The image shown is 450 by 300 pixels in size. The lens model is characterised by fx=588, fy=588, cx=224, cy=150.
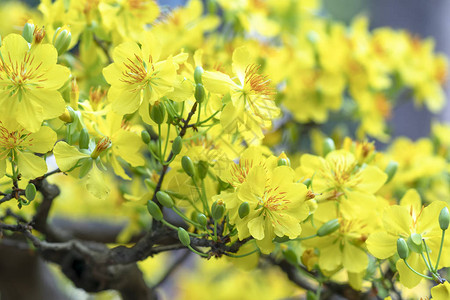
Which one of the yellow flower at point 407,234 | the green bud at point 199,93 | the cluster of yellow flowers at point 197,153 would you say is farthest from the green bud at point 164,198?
the yellow flower at point 407,234

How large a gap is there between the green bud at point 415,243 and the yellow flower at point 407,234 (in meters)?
0.01

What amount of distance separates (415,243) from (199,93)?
278 mm

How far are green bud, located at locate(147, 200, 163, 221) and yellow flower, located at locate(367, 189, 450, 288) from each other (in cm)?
23

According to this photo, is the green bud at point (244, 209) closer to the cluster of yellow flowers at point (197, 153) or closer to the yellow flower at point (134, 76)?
the cluster of yellow flowers at point (197, 153)

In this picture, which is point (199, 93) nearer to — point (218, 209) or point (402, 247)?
point (218, 209)

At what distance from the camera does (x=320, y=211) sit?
28.0 inches

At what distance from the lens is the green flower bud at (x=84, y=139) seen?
2.02 feet

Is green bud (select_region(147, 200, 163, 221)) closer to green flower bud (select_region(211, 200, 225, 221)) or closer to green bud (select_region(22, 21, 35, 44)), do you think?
green flower bud (select_region(211, 200, 225, 221))

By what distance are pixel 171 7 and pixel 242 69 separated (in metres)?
0.37

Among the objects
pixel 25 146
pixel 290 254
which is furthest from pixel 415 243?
pixel 25 146

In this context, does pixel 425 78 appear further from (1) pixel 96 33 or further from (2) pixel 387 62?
(1) pixel 96 33

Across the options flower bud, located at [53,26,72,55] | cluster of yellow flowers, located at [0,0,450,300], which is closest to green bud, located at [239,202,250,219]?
cluster of yellow flowers, located at [0,0,450,300]

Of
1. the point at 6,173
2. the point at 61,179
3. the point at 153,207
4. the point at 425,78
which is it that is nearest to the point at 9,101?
the point at 6,173

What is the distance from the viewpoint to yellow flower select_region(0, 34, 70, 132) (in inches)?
22.8
